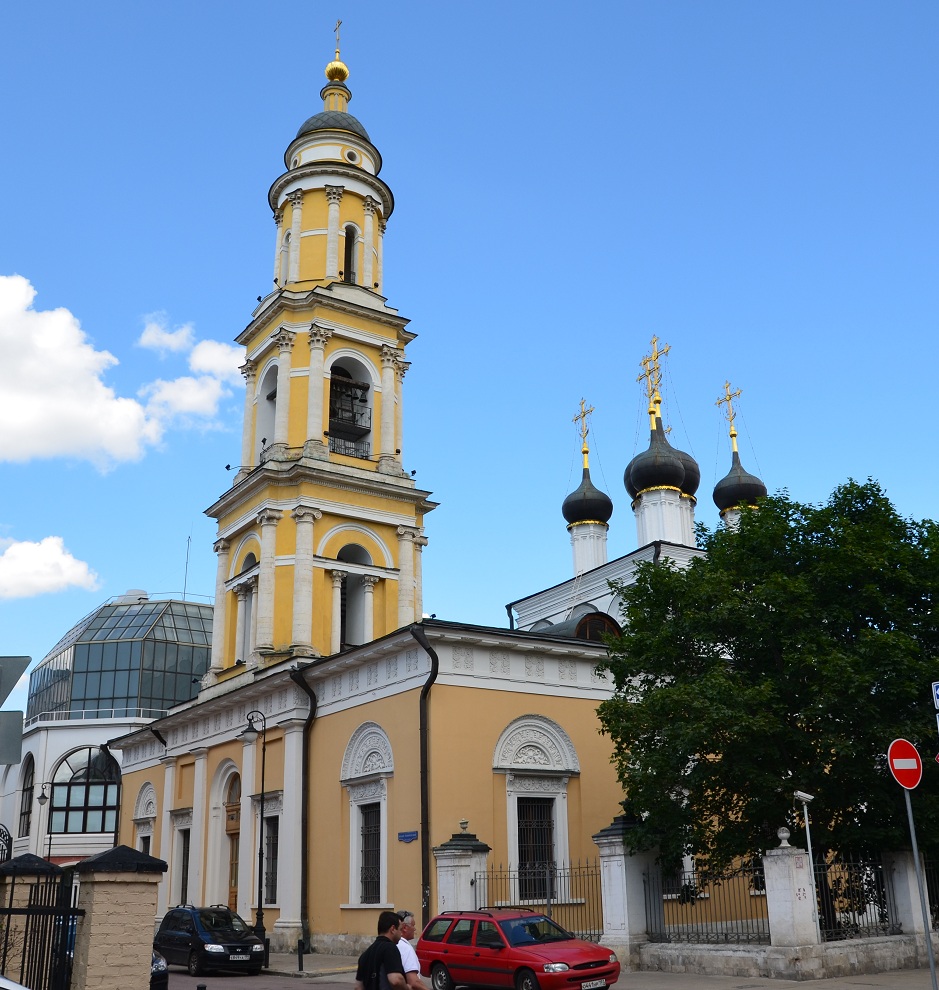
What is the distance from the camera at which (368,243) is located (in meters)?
34.2

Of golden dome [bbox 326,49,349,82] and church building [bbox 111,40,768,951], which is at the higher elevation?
golden dome [bbox 326,49,349,82]

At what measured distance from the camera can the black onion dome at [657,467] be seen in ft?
130

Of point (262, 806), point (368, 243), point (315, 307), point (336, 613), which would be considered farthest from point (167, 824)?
point (368, 243)

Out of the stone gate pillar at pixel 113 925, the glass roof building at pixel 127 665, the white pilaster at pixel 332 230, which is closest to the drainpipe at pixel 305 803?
the white pilaster at pixel 332 230

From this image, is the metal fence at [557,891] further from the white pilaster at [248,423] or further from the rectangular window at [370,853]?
the white pilaster at [248,423]

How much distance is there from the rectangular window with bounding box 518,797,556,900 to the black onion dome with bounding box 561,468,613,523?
21426 millimetres

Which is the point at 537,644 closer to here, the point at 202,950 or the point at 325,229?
the point at 202,950

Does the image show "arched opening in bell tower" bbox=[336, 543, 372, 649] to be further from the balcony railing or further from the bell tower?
the balcony railing

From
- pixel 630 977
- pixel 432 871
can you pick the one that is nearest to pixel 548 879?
pixel 432 871

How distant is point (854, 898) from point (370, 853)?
1009 cm

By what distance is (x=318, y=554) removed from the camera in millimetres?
29500

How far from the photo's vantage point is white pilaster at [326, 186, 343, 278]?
3303cm

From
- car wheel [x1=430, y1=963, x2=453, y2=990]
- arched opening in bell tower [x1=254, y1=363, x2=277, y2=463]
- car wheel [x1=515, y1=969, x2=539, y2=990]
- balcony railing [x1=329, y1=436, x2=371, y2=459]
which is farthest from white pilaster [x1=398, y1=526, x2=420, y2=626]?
car wheel [x1=515, y1=969, x2=539, y2=990]

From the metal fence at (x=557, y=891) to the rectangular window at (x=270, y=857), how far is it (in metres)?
7.05
